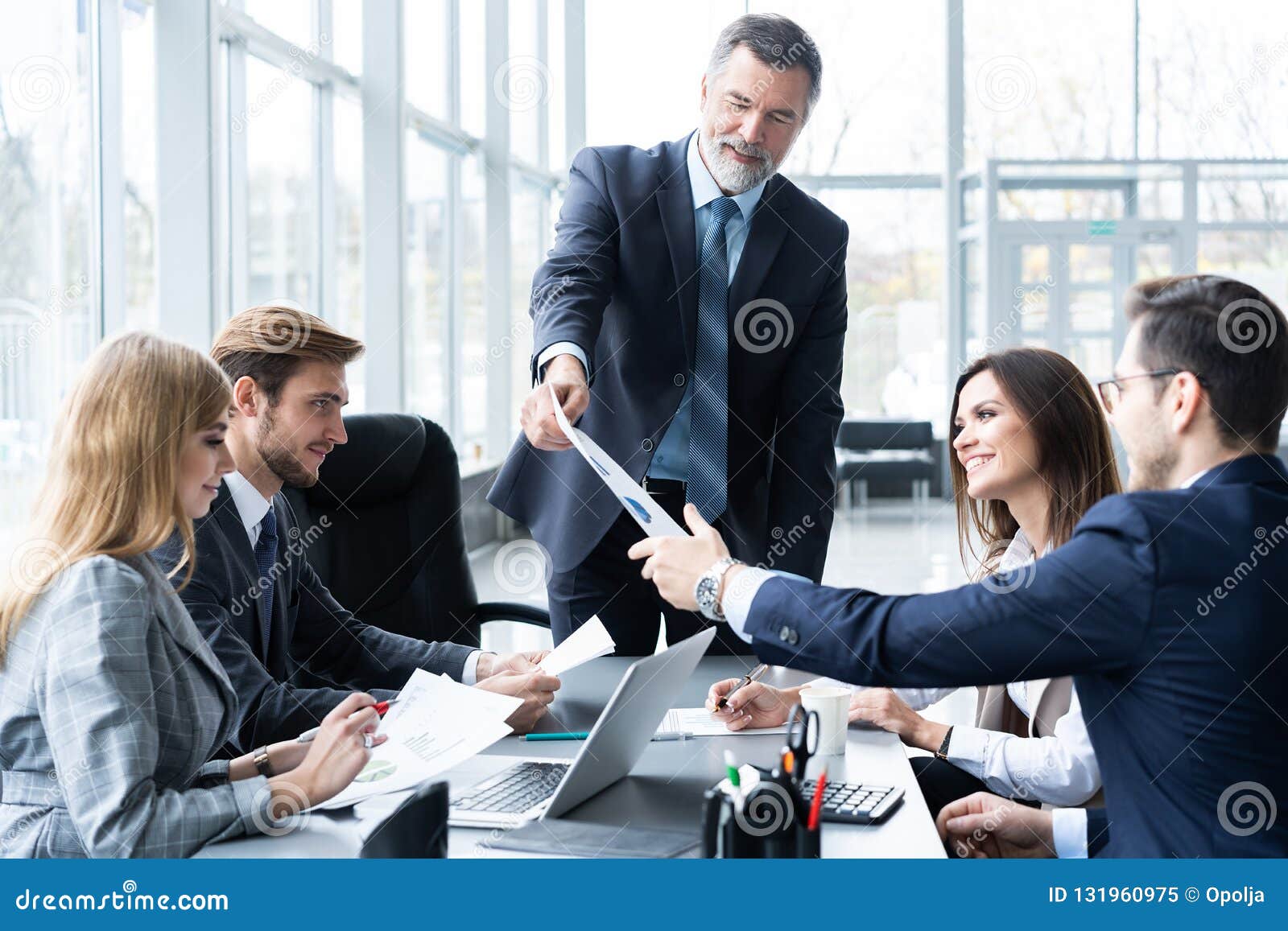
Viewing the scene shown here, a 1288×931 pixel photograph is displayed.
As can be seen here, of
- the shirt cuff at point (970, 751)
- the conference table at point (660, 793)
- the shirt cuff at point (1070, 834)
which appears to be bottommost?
the shirt cuff at point (1070, 834)

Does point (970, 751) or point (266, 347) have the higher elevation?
point (266, 347)

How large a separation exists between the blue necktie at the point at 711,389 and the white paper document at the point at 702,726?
23.2 inches

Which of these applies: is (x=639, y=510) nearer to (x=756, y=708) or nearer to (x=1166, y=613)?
(x=756, y=708)

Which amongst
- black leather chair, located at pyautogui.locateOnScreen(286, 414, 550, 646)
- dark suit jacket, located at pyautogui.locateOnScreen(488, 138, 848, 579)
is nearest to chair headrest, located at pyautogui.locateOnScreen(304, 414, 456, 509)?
black leather chair, located at pyautogui.locateOnScreen(286, 414, 550, 646)

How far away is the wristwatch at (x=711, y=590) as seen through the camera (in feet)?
4.97

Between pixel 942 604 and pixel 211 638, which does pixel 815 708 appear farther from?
pixel 211 638

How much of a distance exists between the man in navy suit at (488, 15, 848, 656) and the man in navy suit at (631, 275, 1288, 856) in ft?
3.17

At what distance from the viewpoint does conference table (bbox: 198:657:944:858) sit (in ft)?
4.34

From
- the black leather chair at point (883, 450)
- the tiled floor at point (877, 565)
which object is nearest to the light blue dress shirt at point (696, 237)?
the tiled floor at point (877, 565)

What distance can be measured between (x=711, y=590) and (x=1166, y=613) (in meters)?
0.52

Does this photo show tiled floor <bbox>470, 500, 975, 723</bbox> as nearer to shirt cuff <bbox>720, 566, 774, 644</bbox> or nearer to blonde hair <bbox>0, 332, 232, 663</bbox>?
shirt cuff <bbox>720, 566, 774, 644</bbox>

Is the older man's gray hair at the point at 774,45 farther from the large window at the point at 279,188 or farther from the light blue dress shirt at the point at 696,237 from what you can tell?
the large window at the point at 279,188

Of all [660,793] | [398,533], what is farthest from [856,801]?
[398,533]

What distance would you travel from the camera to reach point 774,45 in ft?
7.50
